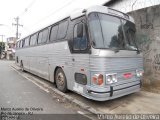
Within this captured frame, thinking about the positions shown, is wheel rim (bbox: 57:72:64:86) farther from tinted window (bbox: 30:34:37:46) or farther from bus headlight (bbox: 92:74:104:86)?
tinted window (bbox: 30:34:37:46)

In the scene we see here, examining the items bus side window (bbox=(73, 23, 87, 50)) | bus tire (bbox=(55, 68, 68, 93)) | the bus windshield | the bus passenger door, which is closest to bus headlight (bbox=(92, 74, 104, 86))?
the bus passenger door

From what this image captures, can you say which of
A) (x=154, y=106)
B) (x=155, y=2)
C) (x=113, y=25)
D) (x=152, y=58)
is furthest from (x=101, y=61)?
(x=155, y=2)

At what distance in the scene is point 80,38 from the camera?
513 cm

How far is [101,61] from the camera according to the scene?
4512 mm

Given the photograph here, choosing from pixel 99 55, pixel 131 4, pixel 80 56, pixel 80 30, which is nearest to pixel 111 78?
pixel 99 55

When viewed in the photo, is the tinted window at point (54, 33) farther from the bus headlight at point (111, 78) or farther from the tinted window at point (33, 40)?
the bus headlight at point (111, 78)

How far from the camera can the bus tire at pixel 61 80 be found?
6301 millimetres

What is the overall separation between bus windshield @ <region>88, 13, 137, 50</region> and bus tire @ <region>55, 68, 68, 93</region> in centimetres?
225

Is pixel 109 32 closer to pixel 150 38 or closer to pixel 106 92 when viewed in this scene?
pixel 106 92

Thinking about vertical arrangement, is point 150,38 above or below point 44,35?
below

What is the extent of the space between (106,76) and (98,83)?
0.28m

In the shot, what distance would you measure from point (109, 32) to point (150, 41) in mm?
2893

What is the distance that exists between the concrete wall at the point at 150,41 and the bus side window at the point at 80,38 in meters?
3.30

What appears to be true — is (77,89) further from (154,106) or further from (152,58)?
(152,58)
